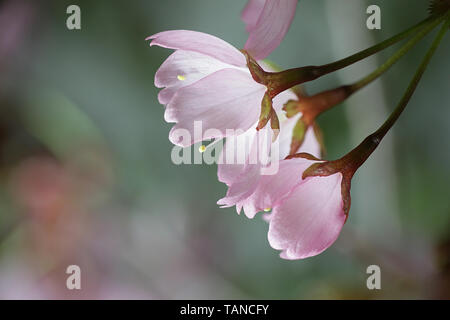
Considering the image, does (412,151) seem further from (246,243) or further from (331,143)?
(246,243)

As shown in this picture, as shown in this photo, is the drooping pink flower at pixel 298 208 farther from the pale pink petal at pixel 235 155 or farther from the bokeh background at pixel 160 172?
the bokeh background at pixel 160 172

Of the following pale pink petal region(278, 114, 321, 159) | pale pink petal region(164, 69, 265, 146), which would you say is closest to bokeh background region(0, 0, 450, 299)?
pale pink petal region(278, 114, 321, 159)

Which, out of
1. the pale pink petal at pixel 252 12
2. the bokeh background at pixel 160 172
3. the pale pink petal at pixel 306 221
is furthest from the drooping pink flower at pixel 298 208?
the bokeh background at pixel 160 172

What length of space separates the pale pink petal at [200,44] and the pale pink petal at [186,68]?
0.01m

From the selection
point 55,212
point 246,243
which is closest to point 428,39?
point 246,243

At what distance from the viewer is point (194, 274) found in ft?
2.54

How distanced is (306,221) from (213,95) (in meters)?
0.09

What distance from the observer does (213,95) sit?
0.93ft

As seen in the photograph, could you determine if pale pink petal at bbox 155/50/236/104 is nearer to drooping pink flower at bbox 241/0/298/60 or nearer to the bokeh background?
drooping pink flower at bbox 241/0/298/60

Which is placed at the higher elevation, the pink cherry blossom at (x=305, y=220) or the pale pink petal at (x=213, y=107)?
the pale pink petal at (x=213, y=107)

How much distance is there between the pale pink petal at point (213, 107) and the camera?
28 centimetres

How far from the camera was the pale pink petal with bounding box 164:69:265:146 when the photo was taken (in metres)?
0.28

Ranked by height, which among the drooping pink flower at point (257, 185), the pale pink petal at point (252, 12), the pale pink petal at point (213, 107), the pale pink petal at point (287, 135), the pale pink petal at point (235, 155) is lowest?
the drooping pink flower at point (257, 185)

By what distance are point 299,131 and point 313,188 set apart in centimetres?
9
